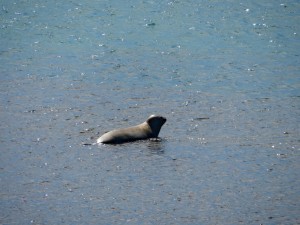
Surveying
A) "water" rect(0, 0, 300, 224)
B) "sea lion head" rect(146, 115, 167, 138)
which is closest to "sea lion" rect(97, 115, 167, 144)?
"sea lion head" rect(146, 115, 167, 138)

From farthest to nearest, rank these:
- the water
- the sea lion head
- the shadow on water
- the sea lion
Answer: the sea lion head, the sea lion, the shadow on water, the water

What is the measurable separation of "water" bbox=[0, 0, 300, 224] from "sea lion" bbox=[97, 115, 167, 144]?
0.51 feet

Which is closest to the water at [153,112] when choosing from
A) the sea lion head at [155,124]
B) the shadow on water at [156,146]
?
the shadow on water at [156,146]

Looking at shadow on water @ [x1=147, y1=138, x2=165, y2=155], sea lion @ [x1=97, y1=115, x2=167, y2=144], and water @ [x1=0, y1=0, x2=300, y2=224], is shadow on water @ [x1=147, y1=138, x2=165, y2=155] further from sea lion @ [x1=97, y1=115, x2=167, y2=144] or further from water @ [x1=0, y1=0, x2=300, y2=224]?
sea lion @ [x1=97, y1=115, x2=167, y2=144]

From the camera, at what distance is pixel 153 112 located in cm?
1386

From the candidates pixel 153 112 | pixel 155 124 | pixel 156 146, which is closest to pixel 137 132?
pixel 155 124

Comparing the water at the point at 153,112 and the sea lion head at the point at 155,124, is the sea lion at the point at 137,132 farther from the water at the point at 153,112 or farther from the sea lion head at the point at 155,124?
the water at the point at 153,112

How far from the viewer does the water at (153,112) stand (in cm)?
944

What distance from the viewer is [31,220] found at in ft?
29.0

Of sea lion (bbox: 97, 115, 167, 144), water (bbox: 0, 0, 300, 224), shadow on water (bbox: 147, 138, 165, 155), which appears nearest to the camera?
water (bbox: 0, 0, 300, 224)

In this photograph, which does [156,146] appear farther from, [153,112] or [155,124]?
[153,112]

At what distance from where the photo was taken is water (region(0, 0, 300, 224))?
31.0 feet

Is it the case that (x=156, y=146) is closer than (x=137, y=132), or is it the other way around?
(x=156, y=146)

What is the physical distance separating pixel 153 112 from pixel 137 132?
1.57m
